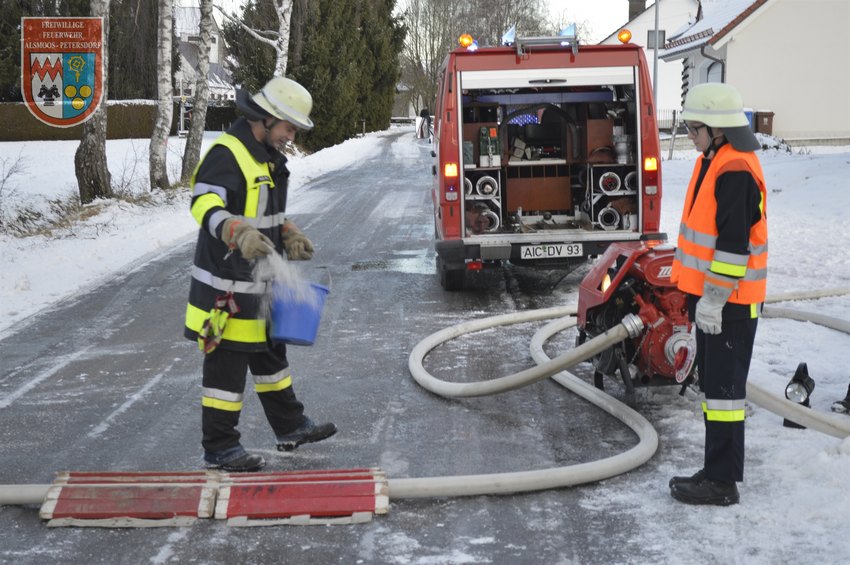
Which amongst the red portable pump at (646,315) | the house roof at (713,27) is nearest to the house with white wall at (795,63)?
the house roof at (713,27)

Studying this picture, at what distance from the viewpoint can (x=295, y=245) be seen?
15.6ft

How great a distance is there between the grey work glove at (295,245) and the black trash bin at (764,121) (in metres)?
29.6

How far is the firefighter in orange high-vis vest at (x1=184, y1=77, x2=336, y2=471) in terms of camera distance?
178 inches

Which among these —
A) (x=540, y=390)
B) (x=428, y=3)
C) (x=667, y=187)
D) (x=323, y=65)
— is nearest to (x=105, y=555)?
(x=540, y=390)

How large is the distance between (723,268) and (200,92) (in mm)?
18893

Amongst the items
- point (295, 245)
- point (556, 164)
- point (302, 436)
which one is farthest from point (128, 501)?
point (556, 164)

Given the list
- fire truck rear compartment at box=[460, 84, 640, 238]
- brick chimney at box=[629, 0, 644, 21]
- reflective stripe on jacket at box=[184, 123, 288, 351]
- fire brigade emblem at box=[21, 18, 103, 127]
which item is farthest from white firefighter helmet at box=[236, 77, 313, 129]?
brick chimney at box=[629, 0, 644, 21]

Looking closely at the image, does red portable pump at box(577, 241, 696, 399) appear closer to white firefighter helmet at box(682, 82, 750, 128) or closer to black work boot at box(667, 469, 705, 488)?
black work boot at box(667, 469, 705, 488)

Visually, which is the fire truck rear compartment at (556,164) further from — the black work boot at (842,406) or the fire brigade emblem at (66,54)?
the fire brigade emblem at (66,54)

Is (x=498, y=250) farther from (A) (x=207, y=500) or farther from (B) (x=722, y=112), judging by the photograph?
(A) (x=207, y=500)

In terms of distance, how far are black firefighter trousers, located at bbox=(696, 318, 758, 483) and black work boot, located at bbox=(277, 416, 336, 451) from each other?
6.63 ft

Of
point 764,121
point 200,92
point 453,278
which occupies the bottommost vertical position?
point 453,278

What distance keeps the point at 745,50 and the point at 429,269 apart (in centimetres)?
2658

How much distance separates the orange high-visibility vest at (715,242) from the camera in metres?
4.02
